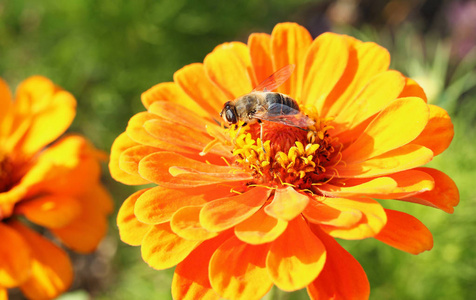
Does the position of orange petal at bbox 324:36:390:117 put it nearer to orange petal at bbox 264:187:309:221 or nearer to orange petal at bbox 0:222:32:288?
orange petal at bbox 264:187:309:221

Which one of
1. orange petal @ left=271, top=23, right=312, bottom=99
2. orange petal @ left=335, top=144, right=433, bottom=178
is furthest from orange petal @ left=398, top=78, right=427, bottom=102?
orange petal @ left=271, top=23, right=312, bottom=99

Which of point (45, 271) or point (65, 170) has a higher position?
point (65, 170)

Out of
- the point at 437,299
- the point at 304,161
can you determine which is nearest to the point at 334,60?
the point at 304,161

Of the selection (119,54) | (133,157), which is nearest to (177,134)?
(133,157)

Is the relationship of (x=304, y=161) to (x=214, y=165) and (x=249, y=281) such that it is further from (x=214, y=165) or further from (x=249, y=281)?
(x=249, y=281)

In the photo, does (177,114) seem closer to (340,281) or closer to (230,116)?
(230,116)

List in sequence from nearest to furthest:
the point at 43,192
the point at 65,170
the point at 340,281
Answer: the point at 340,281 < the point at 65,170 < the point at 43,192

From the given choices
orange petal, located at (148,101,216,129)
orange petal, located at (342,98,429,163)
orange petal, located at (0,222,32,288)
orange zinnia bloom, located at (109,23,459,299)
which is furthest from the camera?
orange petal, located at (0,222,32,288)
